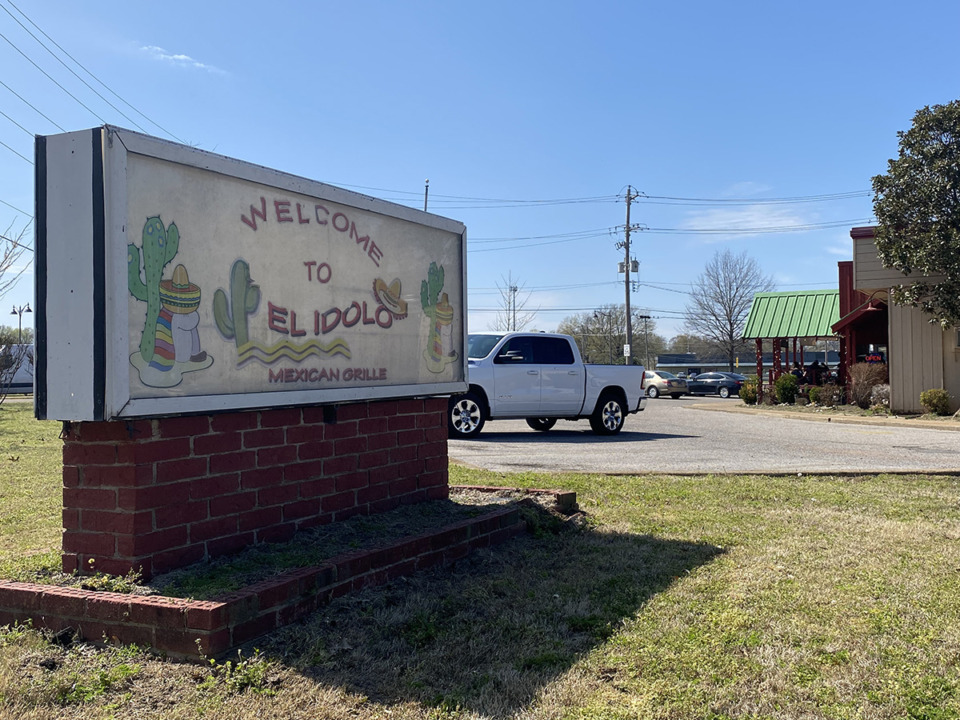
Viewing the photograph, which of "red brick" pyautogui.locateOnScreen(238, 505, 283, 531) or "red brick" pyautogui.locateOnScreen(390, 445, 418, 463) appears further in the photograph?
"red brick" pyautogui.locateOnScreen(390, 445, 418, 463)

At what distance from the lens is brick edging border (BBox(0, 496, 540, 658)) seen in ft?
13.1

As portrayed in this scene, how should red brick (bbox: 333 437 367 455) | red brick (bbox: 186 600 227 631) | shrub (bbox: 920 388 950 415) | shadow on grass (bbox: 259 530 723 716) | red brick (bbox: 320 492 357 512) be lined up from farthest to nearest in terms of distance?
shrub (bbox: 920 388 950 415) < red brick (bbox: 333 437 367 455) < red brick (bbox: 320 492 357 512) < red brick (bbox: 186 600 227 631) < shadow on grass (bbox: 259 530 723 716)

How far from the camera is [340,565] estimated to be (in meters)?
4.81

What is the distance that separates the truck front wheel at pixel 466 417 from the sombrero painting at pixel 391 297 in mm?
8633

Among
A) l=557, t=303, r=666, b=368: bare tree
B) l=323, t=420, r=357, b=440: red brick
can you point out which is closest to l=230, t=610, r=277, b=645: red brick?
l=323, t=420, r=357, b=440: red brick

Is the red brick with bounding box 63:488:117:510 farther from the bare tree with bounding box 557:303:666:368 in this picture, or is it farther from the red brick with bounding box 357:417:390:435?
the bare tree with bounding box 557:303:666:368

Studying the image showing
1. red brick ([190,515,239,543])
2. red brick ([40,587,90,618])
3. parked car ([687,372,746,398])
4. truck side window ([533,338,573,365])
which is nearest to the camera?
red brick ([40,587,90,618])

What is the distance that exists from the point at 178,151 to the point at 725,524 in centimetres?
508

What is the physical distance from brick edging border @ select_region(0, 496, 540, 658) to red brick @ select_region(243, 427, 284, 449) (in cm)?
87

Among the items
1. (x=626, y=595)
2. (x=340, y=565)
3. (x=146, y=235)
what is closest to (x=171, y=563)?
(x=340, y=565)

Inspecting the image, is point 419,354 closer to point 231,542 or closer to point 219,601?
point 231,542

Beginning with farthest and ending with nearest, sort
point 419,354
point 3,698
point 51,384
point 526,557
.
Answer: point 419,354 → point 526,557 → point 51,384 → point 3,698

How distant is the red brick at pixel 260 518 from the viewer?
513 centimetres

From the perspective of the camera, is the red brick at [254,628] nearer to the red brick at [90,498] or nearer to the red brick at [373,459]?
the red brick at [90,498]
